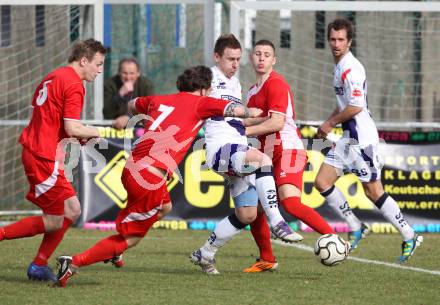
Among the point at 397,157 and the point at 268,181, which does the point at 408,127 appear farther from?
the point at 268,181

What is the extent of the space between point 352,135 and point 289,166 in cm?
114

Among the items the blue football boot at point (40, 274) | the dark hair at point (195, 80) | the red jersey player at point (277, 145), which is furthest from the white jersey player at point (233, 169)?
the blue football boot at point (40, 274)

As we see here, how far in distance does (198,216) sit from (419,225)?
283 centimetres

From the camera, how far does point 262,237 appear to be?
988 cm

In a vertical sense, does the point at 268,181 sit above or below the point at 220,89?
below

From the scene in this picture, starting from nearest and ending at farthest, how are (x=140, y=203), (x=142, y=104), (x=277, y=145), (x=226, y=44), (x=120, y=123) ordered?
(x=120, y=123)
(x=140, y=203)
(x=142, y=104)
(x=226, y=44)
(x=277, y=145)

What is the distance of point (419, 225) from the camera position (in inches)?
556

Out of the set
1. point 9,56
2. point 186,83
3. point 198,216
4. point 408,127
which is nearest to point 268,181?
point 186,83

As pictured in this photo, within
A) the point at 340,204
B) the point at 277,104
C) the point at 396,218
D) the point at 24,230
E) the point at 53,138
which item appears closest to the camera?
the point at 53,138

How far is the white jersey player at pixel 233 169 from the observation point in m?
9.43

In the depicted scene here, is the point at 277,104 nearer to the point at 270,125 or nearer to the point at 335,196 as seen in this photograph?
the point at 270,125

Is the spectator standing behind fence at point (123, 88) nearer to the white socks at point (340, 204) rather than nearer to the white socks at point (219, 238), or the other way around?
the white socks at point (340, 204)

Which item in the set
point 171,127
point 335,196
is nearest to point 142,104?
point 171,127

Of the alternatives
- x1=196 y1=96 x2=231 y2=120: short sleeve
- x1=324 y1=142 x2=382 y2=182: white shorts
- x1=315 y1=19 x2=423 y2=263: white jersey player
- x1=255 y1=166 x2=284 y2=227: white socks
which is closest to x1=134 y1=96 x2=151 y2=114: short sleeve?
x1=196 y1=96 x2=231 y2=120: short sleeve
